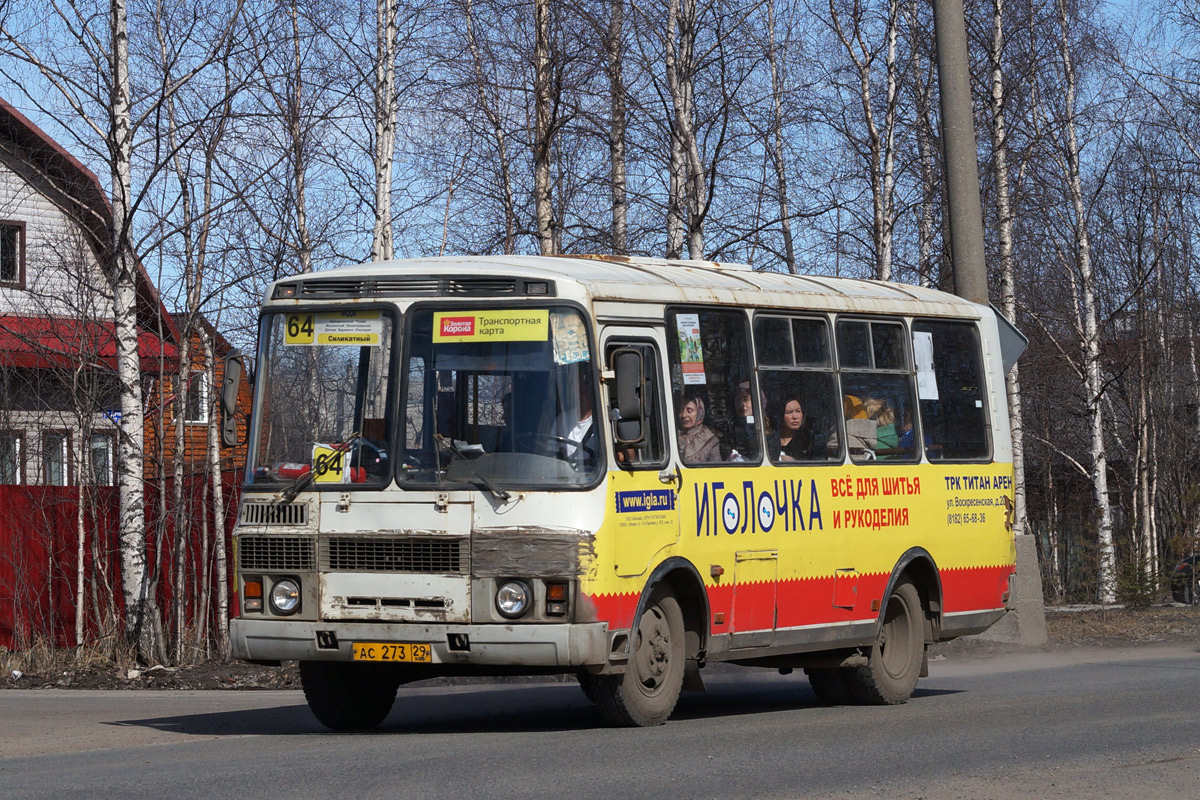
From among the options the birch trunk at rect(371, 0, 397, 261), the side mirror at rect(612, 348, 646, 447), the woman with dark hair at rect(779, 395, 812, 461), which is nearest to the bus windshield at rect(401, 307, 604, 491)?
the side mirror at rect(612, 348, 646, 447)

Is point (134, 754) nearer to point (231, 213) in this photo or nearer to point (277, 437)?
point (277, 437)

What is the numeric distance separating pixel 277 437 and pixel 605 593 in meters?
2.31

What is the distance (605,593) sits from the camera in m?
9.62

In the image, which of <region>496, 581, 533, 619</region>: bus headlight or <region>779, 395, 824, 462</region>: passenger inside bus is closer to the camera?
<region>496, 581, 533, 619</region>: bus headlight

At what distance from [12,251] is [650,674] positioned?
20612 millimetres

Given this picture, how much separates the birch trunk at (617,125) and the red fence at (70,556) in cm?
584

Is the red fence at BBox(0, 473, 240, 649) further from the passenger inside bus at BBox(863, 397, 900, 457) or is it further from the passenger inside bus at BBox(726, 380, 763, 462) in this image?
the passenger inside bus at BBox(726, 380, 763, 462)

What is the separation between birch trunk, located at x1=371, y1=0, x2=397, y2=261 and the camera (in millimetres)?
20203

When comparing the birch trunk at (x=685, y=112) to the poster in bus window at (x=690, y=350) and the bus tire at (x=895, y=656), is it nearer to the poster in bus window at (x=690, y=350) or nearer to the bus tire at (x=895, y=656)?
the bus tire at (x=895, y=656)

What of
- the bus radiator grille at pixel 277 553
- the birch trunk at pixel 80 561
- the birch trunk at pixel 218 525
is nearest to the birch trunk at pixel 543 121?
the birch trunk at pixel 218 525

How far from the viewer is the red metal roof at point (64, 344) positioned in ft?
60.6

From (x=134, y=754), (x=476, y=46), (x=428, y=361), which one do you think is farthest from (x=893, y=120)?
(x=134, y=754)

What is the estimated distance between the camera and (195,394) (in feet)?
75.8

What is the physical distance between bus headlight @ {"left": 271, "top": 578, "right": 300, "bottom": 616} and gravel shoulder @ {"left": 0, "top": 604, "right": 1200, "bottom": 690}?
5225mm
